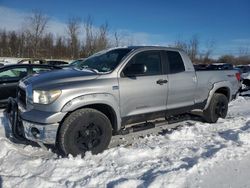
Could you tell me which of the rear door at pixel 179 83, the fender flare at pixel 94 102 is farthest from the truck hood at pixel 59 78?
the rear door at pixel 179 83

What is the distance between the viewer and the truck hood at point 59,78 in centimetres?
499

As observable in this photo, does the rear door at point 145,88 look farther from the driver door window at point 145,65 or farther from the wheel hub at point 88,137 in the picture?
the wheel hub at point 88,137

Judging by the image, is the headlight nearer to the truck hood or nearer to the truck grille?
the truck hood

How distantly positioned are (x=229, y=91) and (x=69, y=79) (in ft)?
14.5

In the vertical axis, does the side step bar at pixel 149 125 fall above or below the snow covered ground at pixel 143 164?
above

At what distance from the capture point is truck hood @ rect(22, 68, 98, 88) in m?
4.99

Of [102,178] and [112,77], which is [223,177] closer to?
[102,178]

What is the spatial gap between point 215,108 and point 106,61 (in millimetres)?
3119

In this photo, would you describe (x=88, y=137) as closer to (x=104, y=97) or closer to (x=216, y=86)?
(x=104, y=97)

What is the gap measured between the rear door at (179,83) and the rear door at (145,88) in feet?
0.65

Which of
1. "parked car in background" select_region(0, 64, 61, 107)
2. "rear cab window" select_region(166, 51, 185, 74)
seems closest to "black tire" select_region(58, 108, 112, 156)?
"rear cab window" select_region(166, 51, 185, 74)

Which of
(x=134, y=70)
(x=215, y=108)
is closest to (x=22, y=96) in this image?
(x=134, y=70)

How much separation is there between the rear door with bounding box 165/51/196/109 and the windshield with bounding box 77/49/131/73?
3.37 feet

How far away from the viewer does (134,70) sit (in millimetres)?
5594
